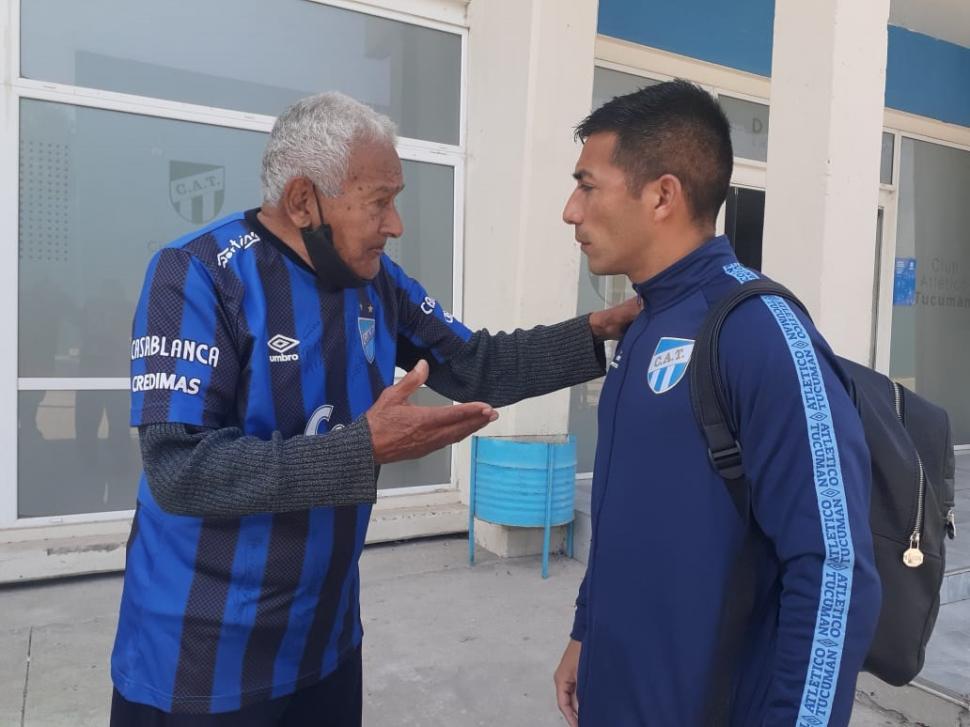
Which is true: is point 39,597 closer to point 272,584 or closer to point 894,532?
point 272,584

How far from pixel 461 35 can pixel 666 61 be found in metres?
1.72

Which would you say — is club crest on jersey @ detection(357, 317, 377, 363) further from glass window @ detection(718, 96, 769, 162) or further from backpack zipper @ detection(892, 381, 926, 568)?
glass window @ detection(718, 96, 769, 162)

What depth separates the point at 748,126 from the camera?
21.6 feet

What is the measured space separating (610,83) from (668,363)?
5.06 m

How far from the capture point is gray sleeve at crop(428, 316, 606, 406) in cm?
214

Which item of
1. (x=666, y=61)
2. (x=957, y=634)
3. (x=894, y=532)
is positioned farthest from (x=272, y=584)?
(x=666, y=61)

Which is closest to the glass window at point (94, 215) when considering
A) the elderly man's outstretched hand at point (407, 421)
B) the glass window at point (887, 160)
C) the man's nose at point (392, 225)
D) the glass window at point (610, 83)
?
the glass window at point (610, 83)

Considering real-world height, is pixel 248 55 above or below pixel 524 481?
above

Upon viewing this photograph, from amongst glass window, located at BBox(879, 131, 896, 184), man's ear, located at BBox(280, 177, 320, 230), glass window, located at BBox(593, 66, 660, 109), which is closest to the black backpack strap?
man's ear, located at BBox(280, 177, 320, 230)

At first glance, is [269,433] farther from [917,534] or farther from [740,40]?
[740,40]

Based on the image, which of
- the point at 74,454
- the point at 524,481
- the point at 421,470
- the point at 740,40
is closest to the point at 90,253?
the point at 74,454

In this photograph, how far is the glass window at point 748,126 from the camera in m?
6.46

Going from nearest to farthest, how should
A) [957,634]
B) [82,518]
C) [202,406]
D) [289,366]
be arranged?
[202,406] < [289,366] < [957,634] < [82,518]

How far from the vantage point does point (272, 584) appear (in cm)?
162
